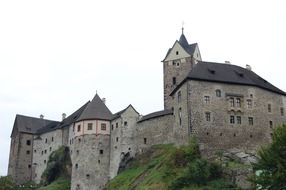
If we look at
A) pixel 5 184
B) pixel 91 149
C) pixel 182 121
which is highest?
pixel 182 121

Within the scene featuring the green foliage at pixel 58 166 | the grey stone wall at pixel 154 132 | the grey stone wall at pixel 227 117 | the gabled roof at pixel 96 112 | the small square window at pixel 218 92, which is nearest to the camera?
the grey stone wall at pixel 227 117

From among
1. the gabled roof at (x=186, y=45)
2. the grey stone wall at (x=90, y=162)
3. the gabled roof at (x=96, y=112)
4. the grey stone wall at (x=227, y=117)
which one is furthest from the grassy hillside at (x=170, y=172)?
the gabled roof at (x=186, y=45)

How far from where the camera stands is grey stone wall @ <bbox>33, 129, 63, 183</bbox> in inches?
3511

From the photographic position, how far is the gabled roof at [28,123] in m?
97.8

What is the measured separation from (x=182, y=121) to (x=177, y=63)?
67.8 feet

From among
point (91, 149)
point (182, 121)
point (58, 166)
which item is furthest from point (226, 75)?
point (58, 166)

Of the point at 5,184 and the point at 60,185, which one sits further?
the point at 5,184

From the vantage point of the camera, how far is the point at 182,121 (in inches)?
2527

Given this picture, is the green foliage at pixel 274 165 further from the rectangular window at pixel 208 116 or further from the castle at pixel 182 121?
the rectangular window at pixel 208 116

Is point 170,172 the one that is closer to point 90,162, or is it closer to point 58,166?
point 90,162

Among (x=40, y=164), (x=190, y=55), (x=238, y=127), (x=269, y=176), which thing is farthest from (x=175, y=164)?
(x=40, y=164)

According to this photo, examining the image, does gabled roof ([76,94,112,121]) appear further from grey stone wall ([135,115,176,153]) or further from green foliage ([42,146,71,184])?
green foliage ([42,146,71,184])

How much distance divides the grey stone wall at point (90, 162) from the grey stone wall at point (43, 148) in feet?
42.2

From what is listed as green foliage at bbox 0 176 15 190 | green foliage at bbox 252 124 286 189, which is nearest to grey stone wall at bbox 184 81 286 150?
green foliage at bbox 252 124 286 189
